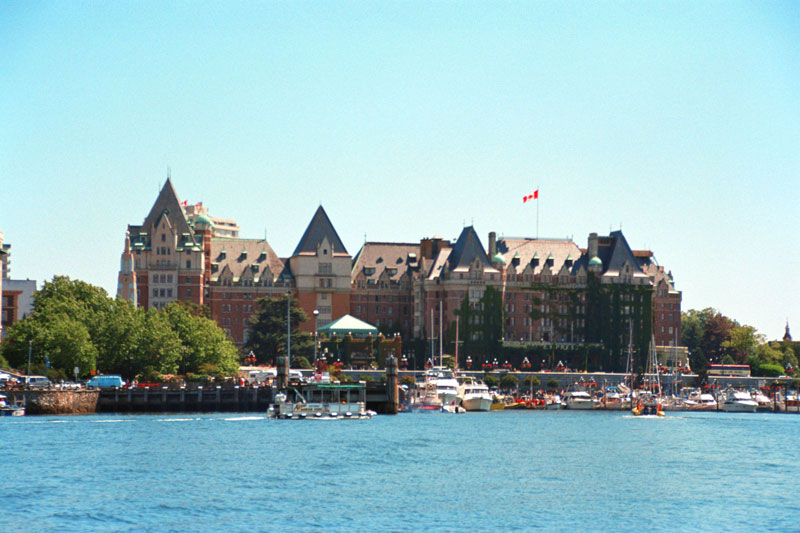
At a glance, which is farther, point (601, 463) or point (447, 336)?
point (447, 336)

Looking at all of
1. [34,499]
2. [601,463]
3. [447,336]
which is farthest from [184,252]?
[34,499]

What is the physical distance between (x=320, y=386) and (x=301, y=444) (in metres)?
35.1

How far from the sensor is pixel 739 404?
164500 millimetres

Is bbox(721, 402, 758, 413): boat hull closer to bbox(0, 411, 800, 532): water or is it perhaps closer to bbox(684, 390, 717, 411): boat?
bbox(684, 390, 717, 411): boat

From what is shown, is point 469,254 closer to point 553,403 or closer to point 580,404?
point 553,403

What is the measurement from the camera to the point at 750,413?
165 meters

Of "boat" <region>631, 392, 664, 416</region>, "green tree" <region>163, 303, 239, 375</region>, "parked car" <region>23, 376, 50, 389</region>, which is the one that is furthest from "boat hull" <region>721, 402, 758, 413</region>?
"parked car" <region>23, 376, 50, 389</region>

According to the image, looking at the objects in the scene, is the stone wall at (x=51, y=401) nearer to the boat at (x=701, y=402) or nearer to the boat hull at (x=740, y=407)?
the boat at (x=701, y=402)

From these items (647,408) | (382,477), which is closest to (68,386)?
(382,477)

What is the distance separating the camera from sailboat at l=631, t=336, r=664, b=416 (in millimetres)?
145500

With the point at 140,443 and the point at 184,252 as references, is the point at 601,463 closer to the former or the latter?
the point at 140,443

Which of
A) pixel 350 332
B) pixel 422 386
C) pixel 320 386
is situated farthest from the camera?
pixel 350 332

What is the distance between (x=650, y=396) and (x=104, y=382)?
216 feet

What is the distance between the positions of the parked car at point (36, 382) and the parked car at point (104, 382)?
154 inches
